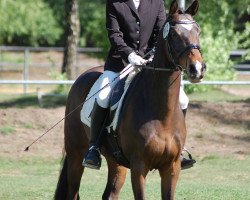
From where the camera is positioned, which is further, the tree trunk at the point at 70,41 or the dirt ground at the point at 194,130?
the tree trunk at the point at 70,41

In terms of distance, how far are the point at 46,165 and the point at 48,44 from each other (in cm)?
3115

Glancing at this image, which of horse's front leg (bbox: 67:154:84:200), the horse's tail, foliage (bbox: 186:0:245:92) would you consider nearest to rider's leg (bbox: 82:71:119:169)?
horse's front leg (bbox: 67:154:84:200)

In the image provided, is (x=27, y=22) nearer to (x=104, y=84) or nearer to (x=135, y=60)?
(x=104, y=84)

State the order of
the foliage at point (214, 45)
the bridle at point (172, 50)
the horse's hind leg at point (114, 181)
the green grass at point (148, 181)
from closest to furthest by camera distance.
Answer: the bridle at point (172, 50) → the horse's hind leg at point (114, 181) → the green grass at point (148, 181) → the foliage at point (214, 45)

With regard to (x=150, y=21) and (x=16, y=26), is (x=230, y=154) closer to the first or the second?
(x=150, y=21)

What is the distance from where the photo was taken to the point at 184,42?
24.3ft

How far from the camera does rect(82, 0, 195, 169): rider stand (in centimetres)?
860

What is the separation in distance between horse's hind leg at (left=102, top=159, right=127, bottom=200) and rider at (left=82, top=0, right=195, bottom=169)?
886 millimetres

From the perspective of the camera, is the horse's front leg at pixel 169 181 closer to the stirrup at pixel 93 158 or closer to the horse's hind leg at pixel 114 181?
the stirrup at pixel 93 158

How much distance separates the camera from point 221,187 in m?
12.2

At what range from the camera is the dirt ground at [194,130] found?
16188 millimetres

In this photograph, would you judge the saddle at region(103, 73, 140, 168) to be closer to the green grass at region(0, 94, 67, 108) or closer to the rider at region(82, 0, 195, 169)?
the rider at region(82, 0, 195, 169)

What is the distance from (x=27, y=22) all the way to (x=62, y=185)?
2461cm

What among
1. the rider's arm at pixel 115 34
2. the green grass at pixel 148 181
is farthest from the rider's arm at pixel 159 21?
the green grass at pixel 148 181
